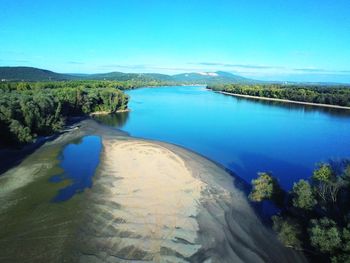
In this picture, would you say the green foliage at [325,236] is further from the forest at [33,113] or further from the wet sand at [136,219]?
the forest at [33,113]

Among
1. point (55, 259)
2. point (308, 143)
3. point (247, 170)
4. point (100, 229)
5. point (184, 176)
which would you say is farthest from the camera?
point (308, 143)

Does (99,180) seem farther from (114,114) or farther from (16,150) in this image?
(114,114)

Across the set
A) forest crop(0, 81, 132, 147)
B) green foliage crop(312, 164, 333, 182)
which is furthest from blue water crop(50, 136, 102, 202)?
green foliage crop(312, 164, 333, 182)

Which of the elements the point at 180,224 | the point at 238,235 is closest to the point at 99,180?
the point at 180,224

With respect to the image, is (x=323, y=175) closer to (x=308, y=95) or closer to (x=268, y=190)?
(x=268, y=190)

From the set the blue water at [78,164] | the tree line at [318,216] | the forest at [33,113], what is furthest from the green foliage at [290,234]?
the forest at [33,113]
